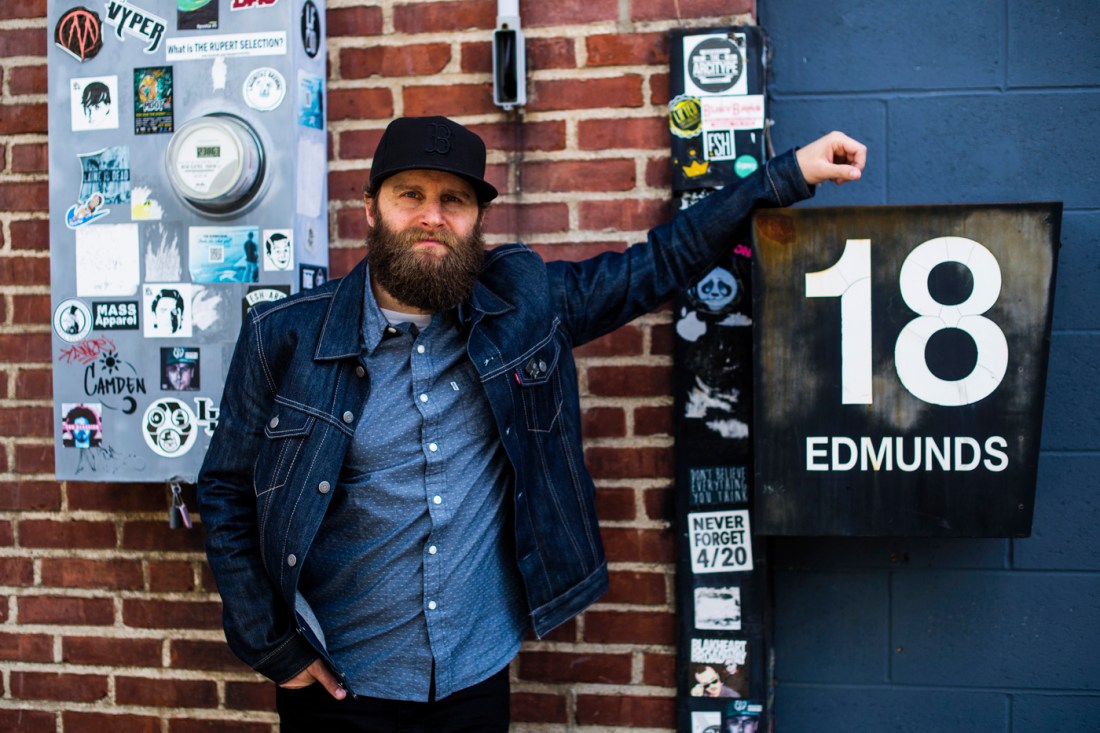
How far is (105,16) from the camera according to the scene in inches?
97.0

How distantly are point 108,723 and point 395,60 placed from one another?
2.09m

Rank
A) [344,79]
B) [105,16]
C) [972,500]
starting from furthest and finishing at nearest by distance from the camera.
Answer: [344,79], [105,16], [972,500]

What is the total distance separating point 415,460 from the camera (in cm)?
203

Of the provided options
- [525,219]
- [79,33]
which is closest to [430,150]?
[525,219]

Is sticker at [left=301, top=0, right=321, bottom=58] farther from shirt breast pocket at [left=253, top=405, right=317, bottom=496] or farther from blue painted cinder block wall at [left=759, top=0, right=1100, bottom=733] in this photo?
blue painted cinder block wall at [left=759, top=0, right=1100, bottom=733]

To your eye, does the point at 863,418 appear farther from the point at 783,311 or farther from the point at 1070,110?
the point at 1070,110

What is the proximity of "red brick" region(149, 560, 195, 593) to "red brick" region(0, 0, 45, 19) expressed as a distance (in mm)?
1552

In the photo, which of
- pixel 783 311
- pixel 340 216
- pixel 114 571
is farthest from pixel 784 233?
pixel 114 571

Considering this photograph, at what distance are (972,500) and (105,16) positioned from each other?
2.47m

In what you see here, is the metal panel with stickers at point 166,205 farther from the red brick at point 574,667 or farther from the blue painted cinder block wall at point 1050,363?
the blue painted cinder block wall at point 1050,363

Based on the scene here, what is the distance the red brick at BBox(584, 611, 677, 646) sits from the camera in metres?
2.53

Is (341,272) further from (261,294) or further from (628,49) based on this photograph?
(628,49)

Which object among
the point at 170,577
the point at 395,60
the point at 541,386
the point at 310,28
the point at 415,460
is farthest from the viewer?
the point at 170,577

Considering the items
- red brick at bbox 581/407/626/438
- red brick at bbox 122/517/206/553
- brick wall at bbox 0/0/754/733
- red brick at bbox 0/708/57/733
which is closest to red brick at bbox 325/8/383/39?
brick wall at bbox 0/0/754/733
